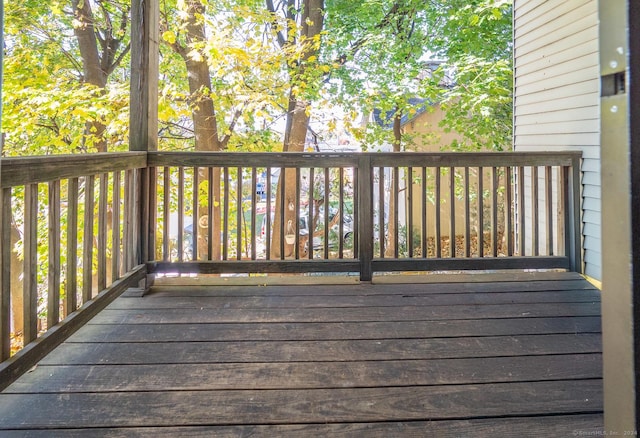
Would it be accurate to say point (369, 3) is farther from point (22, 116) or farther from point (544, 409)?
point (544, 409)

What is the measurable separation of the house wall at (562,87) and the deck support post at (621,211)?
2.28 meters

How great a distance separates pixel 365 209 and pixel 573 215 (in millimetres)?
1590

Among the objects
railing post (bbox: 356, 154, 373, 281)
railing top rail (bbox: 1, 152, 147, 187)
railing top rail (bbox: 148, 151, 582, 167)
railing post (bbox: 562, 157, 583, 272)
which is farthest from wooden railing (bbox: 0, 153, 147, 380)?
railing post (bbox: 562, 157, 583, 272)

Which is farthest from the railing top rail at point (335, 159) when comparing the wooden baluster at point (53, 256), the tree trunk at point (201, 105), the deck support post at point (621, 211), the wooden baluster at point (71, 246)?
the tree trunk at point (201, 105)

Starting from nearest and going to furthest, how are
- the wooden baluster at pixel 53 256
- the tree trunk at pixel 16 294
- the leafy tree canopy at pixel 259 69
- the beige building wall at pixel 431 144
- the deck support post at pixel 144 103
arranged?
the wooden baluster at pixel 53 256 < the deck support post at pixel 144 103 < the leafy tree canopy at pixel 259 69 < the tree trunk at pixel 16 294 < the beige building wall at pixel 431 144

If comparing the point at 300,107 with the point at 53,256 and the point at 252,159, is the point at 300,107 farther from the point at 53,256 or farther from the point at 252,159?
the point at 53,256

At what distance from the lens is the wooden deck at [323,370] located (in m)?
1.43

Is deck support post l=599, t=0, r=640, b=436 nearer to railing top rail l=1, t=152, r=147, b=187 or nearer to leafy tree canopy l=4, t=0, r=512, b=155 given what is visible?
railing top rail l=1, t=152, r=147, b=187

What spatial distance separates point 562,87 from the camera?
12.0 ft

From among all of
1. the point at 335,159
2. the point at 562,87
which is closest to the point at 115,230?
the point at 335,159

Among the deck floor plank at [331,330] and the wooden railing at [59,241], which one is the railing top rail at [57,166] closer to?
the wooden railing at [59,241]

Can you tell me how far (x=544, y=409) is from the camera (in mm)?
1499

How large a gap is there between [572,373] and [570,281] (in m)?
1.50

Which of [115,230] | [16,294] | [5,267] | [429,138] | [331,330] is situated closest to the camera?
[5,267]
